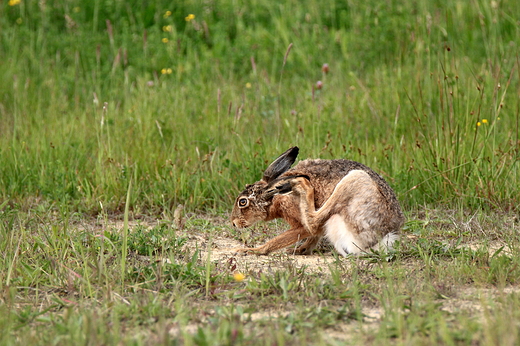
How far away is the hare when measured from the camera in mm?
4512

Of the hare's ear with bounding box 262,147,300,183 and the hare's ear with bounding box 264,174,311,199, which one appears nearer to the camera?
the hare's ear with bounding box 264,174,311,199

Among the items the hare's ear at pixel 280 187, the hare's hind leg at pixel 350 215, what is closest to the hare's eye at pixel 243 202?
the hare's ear at pixel 280 187

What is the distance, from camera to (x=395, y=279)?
3848mm

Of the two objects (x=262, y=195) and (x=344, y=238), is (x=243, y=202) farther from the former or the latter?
(x=344, y=238)

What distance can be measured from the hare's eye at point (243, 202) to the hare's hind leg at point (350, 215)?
0.48m

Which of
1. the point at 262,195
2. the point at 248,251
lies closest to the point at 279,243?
the point at 248,251

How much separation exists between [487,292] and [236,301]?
145cm

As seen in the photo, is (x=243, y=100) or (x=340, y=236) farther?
(x=243, y=100)

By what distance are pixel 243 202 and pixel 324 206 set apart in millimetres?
699

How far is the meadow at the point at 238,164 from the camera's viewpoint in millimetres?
3312

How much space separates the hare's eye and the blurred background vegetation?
2.72 feet

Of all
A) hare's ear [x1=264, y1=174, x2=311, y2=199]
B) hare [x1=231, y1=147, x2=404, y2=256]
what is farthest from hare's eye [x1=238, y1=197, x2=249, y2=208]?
hare's ear [x1=264, y1=174, x2=311, y2=199]

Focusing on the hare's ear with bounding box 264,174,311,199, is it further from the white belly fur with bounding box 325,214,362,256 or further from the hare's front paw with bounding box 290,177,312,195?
the white belly fur with bounding box 325,214,362,256

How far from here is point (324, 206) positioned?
4.70 meters
